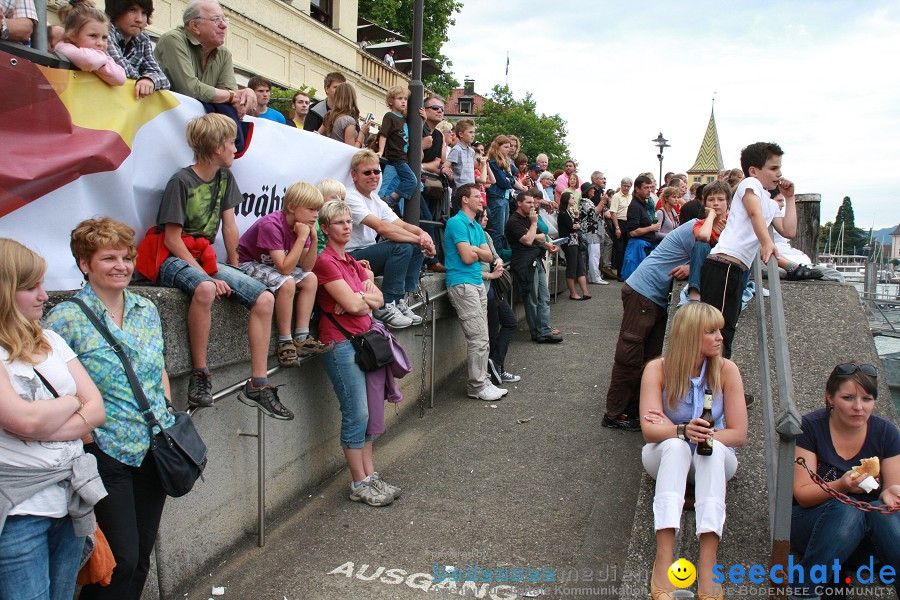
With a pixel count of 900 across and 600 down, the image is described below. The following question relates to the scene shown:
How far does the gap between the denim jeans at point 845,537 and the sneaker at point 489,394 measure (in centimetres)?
367

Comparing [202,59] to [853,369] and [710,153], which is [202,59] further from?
[710,153]

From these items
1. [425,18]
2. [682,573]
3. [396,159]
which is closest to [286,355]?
[682,573]

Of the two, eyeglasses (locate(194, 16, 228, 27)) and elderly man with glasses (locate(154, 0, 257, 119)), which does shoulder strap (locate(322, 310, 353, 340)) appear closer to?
elderly man with glasses (locate(154, 0, 257, 119))

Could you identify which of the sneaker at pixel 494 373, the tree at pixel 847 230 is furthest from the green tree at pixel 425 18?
the tree at pixel 847 230

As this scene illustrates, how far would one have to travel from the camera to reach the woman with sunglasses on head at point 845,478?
355 cm

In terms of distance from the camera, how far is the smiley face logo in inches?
139

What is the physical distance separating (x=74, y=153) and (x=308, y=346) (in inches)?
66.7

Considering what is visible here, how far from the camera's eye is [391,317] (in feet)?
19.0

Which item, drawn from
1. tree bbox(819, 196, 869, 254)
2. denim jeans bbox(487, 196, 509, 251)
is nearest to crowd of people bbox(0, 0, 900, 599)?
denim jeans bbox(487, 196, 509, 251)

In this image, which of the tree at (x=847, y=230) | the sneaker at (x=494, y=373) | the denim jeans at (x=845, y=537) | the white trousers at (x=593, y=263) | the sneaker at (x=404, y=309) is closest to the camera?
the denim jeans at (x=845, y=537)

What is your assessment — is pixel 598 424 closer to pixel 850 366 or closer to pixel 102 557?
pixel 850 366

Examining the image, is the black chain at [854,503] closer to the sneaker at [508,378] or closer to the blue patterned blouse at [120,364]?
the blue patterned blouse at [120,364]

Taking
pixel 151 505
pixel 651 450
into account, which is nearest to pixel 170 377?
pixel 151 505

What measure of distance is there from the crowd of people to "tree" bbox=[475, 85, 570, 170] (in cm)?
5043
